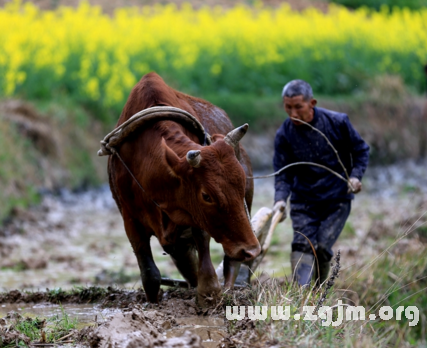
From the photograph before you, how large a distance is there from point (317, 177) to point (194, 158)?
6.48 feet

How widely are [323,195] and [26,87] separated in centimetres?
907

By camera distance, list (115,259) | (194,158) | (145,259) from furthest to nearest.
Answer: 1. (115,259)
2. (145,259)
3. (194,158)

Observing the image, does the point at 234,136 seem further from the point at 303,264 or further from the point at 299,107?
the point at 303,264

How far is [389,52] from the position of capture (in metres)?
19.9

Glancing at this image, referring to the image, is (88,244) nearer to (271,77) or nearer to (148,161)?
(148,161)

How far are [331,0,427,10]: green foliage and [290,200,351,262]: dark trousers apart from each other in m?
22.8

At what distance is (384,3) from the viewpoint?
27.9 meters

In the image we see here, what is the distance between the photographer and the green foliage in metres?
27.8

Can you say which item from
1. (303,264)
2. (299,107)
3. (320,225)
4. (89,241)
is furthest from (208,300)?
(89,241)

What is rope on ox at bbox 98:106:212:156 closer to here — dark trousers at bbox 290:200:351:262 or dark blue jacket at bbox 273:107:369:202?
dark blue jacket at bbox 273:107:369:202

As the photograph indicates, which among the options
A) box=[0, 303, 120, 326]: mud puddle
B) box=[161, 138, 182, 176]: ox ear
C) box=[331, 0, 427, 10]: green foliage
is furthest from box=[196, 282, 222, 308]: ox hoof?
box=[331, 0, 427, 10]: green foliage

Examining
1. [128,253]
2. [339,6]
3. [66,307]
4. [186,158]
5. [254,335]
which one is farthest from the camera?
[339,6]

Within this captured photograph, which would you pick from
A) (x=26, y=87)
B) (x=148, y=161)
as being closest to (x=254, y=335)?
(x=148, y=161)

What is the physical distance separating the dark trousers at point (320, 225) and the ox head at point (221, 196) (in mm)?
1599
